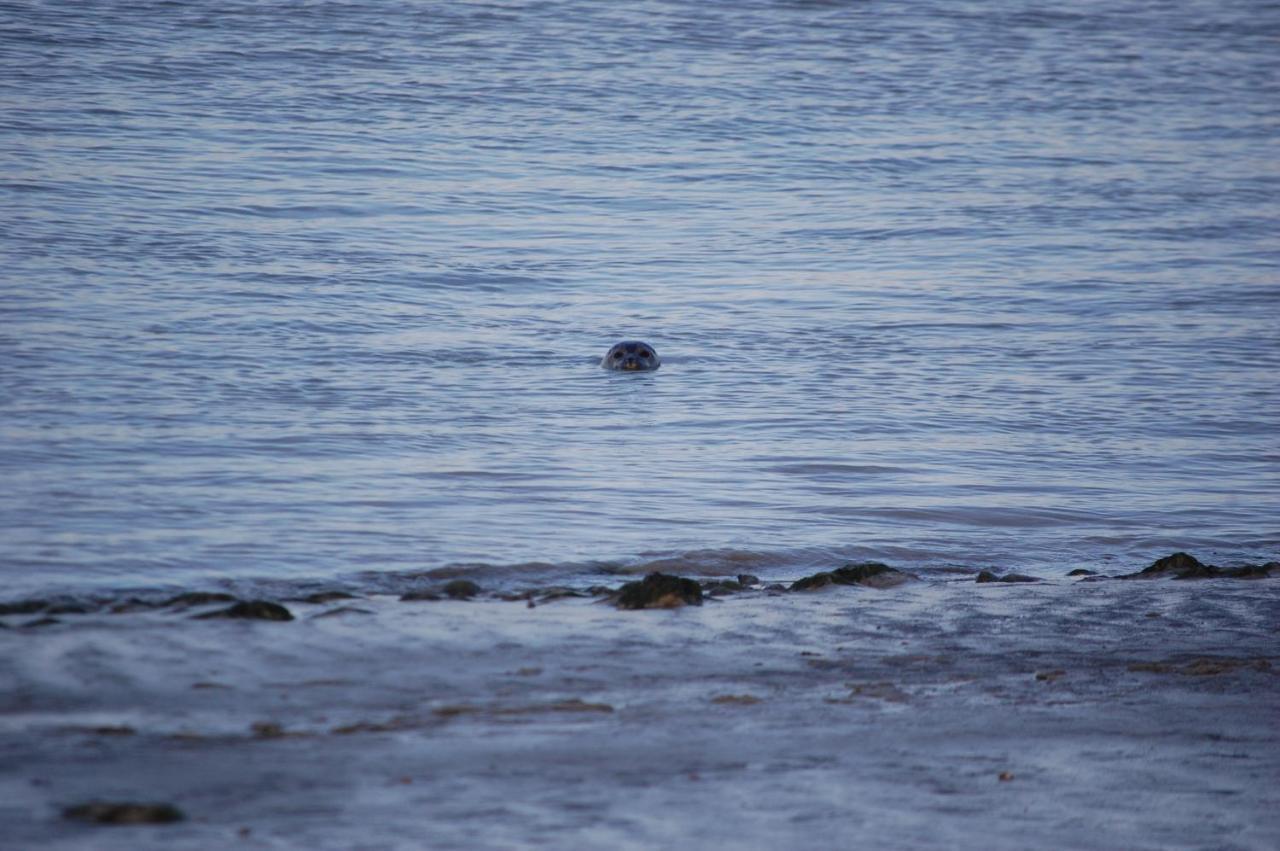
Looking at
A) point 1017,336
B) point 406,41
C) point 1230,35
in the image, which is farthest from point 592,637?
point 1230,35

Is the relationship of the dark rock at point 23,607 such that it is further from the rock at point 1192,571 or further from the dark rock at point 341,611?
the rock at point 1192,571

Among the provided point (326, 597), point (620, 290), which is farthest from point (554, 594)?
point (620, 290)

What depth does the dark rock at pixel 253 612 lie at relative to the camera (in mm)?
5250

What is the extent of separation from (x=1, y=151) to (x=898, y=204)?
997 cm

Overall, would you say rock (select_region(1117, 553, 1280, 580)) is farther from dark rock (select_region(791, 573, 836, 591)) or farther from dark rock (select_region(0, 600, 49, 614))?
dark rock (select_region(0, 600, 49, 614))

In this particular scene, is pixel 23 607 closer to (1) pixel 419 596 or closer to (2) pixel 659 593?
(1) pixel 419 596

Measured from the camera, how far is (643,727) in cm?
443

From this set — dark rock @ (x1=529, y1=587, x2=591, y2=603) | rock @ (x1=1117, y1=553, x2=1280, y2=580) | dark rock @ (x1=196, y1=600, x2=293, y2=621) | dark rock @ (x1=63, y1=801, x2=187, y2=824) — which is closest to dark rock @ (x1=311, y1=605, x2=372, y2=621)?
dark rock @ (x1=196, y1=600, x2=293, y2=621)

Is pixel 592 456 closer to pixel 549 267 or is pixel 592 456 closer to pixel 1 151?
pixel 549 267

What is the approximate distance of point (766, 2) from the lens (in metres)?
31.5

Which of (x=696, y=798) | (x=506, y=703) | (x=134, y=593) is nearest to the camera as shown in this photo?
(x=696, y=798)

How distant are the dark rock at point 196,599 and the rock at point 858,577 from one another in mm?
2110

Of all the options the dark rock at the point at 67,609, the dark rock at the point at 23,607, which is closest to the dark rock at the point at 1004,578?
the dark rock at the point at 67,609

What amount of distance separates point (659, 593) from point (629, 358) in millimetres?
6097
